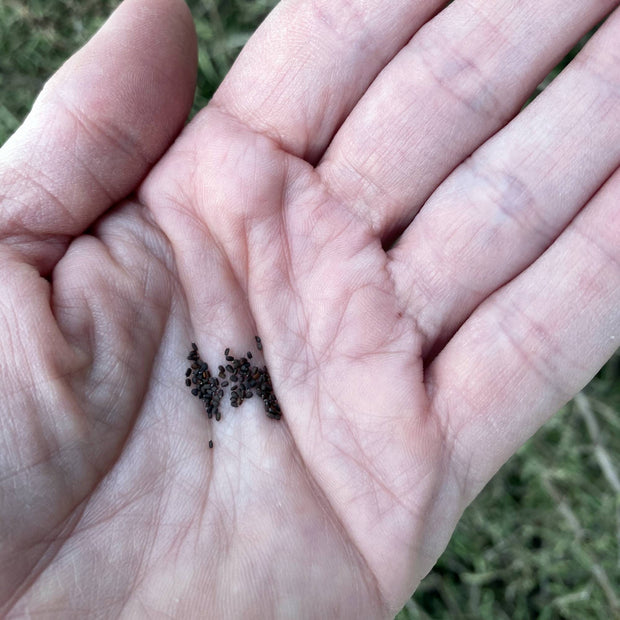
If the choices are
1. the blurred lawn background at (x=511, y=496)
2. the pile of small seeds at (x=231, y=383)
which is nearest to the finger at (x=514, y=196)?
the pile of small seeds at (x=231, y=383)

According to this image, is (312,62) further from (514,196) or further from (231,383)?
(231,383)

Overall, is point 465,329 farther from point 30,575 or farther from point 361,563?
point 30,575

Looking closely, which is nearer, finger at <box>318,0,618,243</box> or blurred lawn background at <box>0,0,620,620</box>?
finger at <box>318,0,618,243</box>

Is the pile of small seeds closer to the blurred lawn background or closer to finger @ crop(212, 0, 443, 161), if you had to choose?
finger @ crop(212, 0, 443, 161)

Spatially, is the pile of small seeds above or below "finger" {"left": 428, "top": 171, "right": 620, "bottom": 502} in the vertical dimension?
below

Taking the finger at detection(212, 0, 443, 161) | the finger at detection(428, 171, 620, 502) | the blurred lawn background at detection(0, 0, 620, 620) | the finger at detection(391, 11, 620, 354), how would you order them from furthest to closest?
the blurred lawn background at detection(0, 0, 620, 620) < the finger at detection(212, 0, 443, 161) < the finger at detection(391, 11, 620, 354) < the finger at detection(428, 171, 620, 502)

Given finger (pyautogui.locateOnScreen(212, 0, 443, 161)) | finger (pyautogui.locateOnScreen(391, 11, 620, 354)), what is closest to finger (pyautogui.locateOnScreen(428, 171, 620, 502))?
finger (pyautogui.locateOnScreen(391, 11, 620, 354))

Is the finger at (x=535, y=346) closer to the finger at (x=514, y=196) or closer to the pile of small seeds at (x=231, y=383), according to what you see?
the finger at (x=514, y=196)
